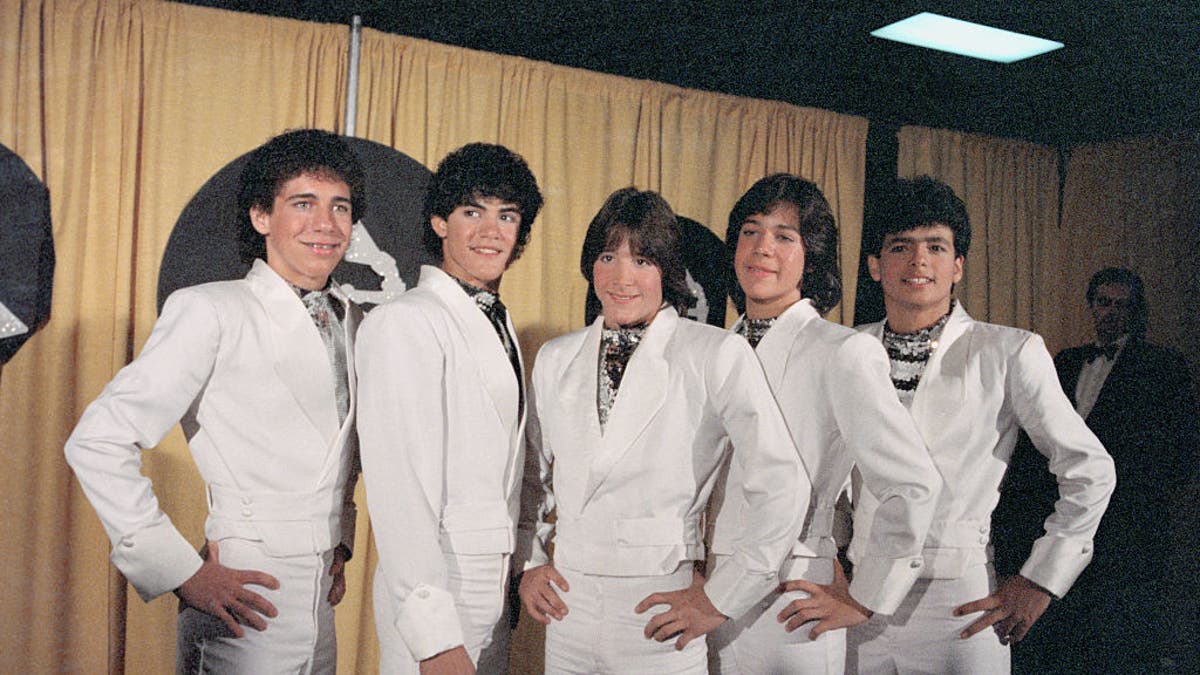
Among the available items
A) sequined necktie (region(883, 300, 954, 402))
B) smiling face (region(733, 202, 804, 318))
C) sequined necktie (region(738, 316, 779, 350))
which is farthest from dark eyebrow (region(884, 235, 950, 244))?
sequined necktie (region(738, 316, 779, 350))

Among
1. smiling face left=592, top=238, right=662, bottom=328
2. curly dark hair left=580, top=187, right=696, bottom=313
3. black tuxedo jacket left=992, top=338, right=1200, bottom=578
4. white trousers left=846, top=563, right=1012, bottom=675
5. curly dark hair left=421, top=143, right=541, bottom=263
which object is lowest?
white trousers left=846, top=563, right=1012, bottom=675

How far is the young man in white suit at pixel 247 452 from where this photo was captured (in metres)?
2.00

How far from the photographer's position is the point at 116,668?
323 centimetres

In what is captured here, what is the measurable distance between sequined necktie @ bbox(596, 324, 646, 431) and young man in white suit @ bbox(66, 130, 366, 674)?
0.56 metres

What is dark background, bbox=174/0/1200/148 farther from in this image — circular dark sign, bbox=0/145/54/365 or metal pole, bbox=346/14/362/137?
circular dark sign, bbox=0/145/54/365

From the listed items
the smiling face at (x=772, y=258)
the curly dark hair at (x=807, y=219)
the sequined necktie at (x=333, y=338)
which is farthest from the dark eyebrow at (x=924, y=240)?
the sequined necktie at (x=333, y=338)

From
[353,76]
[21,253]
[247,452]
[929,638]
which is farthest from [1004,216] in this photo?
[21,253]

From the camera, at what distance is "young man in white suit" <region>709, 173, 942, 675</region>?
2238 millimetres

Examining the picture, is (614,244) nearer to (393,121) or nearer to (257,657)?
(257,657)

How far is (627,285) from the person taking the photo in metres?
2.17

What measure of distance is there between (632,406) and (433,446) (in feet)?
1.42

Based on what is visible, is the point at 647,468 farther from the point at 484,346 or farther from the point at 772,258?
the point at 772,258

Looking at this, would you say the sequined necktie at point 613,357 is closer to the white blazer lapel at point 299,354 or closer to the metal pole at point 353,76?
the white blazer lapel at point 299,354

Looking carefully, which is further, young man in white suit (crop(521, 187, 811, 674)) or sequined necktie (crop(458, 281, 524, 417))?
sequined necktie (crop(458, 281, 524, 417))
